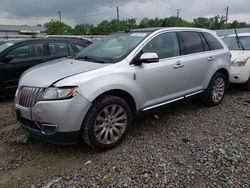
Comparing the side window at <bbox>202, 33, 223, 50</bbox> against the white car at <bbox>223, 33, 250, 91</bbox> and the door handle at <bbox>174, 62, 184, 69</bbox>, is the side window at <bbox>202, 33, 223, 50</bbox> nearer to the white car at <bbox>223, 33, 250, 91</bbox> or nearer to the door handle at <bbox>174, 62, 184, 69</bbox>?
the door handle at <bbox>174, 62, 184, 69</bbox>

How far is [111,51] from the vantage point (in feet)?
13.4

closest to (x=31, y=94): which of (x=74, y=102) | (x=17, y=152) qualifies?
(x=74, y=102)

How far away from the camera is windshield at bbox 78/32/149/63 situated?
3832 mm

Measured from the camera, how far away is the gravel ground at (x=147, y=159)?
293 centimetres

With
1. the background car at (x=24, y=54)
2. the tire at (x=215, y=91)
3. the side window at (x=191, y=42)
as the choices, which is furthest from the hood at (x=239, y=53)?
the background car at (x=24, y=54)

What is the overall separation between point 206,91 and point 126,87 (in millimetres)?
2247

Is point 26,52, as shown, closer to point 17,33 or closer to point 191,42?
point 191,42

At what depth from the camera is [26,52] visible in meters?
6.47

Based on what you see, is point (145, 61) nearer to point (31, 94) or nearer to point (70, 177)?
point (31, 94)

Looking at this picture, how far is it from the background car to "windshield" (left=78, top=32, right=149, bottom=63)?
2.48 metres

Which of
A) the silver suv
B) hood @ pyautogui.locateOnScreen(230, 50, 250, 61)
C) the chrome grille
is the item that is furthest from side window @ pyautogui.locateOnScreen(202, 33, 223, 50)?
the chrome grille

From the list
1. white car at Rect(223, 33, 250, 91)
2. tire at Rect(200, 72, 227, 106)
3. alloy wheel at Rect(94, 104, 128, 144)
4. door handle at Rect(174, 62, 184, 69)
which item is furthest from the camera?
white car at Rect(223, 33, 250, 91)

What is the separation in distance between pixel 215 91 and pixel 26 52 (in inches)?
183

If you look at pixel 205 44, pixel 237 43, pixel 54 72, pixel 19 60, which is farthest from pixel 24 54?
pixel 237 43
